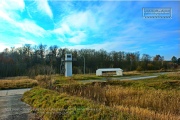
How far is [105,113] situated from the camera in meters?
4.04

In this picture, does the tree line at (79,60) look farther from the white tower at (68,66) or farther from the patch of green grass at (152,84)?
the patch of green grass at (152,84)

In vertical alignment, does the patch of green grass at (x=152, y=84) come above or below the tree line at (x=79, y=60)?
below

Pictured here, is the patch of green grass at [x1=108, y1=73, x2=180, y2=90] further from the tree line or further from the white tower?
the tree line

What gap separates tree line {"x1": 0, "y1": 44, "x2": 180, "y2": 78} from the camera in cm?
3903

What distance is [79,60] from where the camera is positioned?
46875 millimetres

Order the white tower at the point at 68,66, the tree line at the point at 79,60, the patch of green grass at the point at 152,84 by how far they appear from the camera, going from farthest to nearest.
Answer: the tree line at the point at 79,60 < the white tower at the point at 68,66 < the patch of green grass at the point at 152,84

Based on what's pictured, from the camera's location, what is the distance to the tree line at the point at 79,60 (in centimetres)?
3903

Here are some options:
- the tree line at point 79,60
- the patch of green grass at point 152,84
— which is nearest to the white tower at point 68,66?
the tree line at point 79,60

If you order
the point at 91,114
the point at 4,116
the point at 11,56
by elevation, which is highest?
the point at 11,56

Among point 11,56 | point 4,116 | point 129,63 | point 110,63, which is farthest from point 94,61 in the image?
point 4,116

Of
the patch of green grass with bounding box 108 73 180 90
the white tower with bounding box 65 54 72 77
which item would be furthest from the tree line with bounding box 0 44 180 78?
the patch of green grass with bounding box 108 73 180 90

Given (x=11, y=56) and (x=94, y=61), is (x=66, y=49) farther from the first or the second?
(x=11, y=56)

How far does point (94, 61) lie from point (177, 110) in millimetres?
43909

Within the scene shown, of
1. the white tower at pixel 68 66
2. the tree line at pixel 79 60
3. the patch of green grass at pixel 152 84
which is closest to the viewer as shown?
the patch of green grass at pixel 152 84
